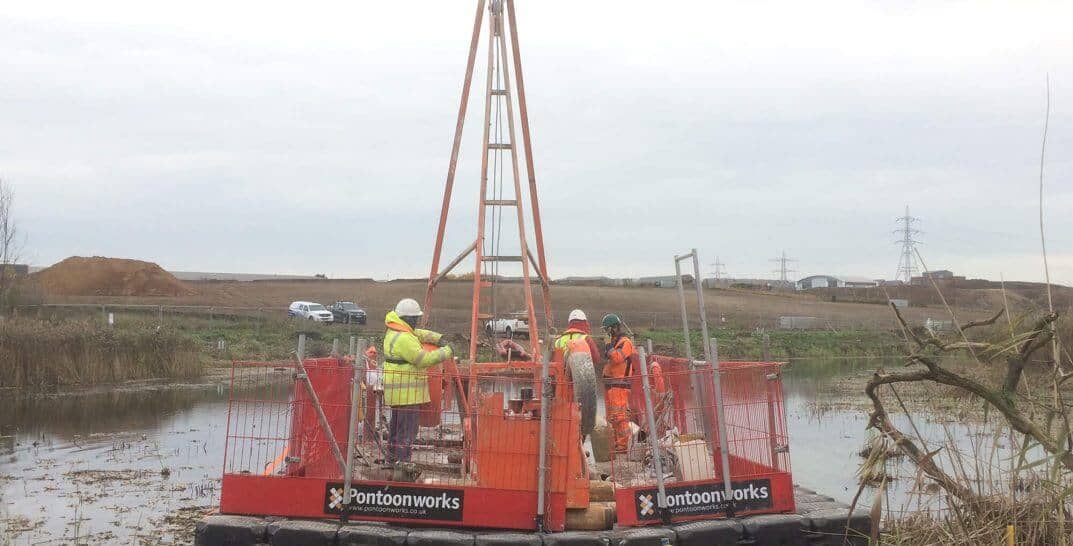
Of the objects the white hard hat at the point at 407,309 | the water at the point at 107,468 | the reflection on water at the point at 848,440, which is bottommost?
the water at the point at 107,468

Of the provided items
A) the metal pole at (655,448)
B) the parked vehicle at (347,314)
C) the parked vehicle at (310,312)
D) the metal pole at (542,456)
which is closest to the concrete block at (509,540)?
the metal pole at (542,456)

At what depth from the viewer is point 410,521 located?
827 centimetres

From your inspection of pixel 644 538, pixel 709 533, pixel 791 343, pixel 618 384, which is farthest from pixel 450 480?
pixel 791 343

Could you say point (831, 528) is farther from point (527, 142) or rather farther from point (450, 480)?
point (527, 142)

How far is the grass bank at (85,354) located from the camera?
24.0m

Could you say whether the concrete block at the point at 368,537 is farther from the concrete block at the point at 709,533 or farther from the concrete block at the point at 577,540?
the concrete block at the point at 709,533

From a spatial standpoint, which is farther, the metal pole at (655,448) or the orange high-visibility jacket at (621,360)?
the orange high-visibility jacket at (621,360)

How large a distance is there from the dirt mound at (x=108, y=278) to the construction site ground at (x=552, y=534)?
6621 cm

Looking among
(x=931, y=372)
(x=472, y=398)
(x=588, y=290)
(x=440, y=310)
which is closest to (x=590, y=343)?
(x=472, y=398)

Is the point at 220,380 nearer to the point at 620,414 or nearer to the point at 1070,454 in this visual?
the point at 620,414

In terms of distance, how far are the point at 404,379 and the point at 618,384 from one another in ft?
9.57

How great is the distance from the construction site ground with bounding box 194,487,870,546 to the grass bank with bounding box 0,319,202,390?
730 inches

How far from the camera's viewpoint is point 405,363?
29.0ft

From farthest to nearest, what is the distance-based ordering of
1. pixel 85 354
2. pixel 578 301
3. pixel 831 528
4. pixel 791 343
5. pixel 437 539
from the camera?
pixel 578 301 < pixel 791 343 < pixel 85 354 < pixel 831 528 < pixel 437 539
